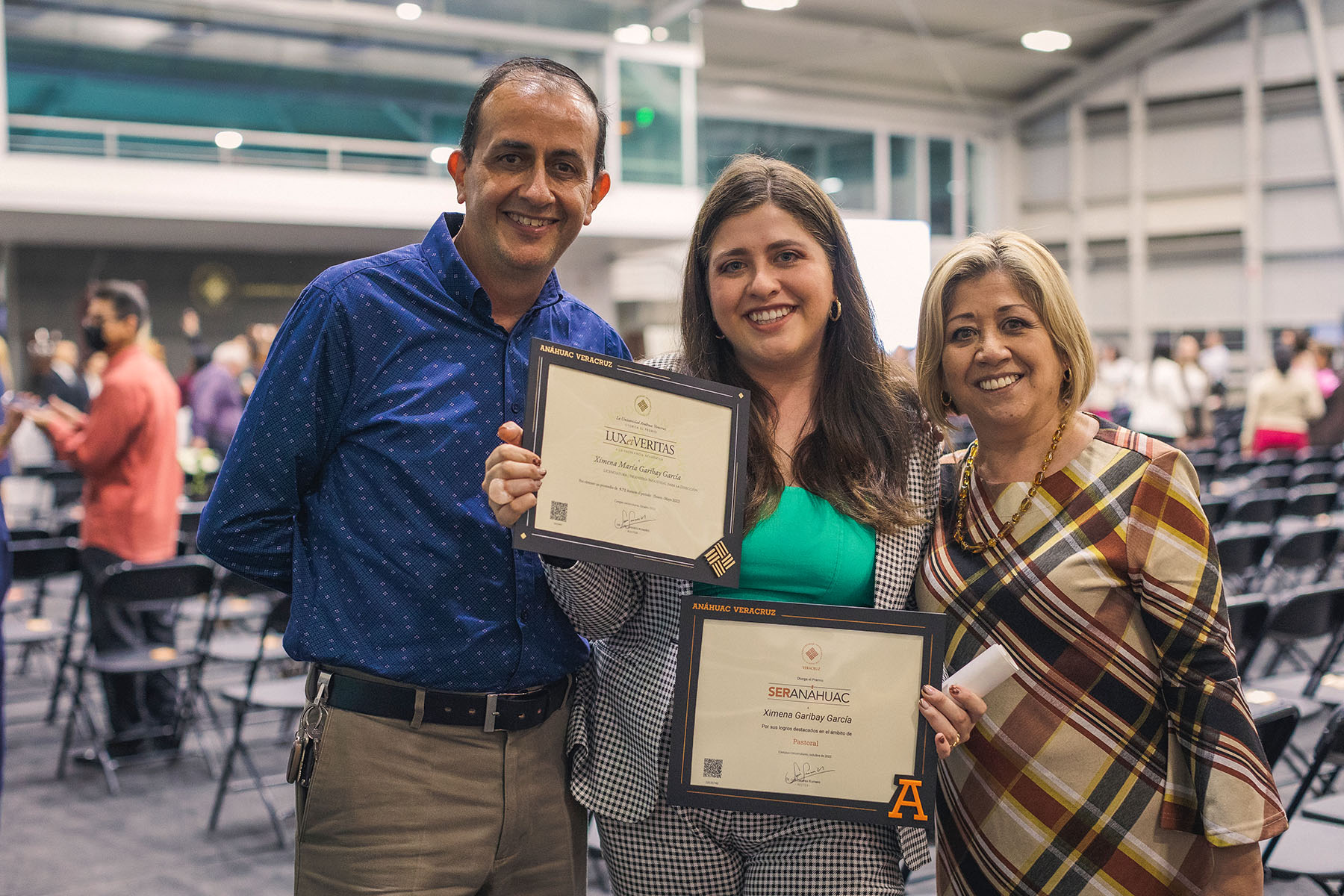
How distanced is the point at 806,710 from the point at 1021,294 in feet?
2.52

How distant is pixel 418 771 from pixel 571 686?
319mm

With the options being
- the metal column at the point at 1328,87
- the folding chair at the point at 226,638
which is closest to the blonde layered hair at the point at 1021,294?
the folding chair at the point at 226,638

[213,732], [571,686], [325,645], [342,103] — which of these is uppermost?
[342,103]

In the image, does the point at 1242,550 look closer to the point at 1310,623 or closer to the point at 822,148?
the point at 1310,623

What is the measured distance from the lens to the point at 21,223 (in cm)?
1266

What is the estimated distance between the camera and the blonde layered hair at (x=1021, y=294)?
Answer: 1763 millimetres

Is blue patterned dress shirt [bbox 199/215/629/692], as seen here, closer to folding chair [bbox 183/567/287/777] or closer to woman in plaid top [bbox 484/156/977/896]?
woman in plaid top [bbox 484/156/977/896]

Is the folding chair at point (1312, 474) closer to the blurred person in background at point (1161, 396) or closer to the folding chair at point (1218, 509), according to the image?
the blurred person in background at point (1161, 396)

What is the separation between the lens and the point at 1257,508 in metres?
6.45

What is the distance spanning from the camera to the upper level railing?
11.3m

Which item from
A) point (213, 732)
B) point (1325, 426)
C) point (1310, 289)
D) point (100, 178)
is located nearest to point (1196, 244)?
point (1310, 289)

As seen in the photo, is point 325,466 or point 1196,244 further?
point 1196,244

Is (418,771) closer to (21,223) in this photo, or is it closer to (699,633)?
(699,633)

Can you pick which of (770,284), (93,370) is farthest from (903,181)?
(770,284)
